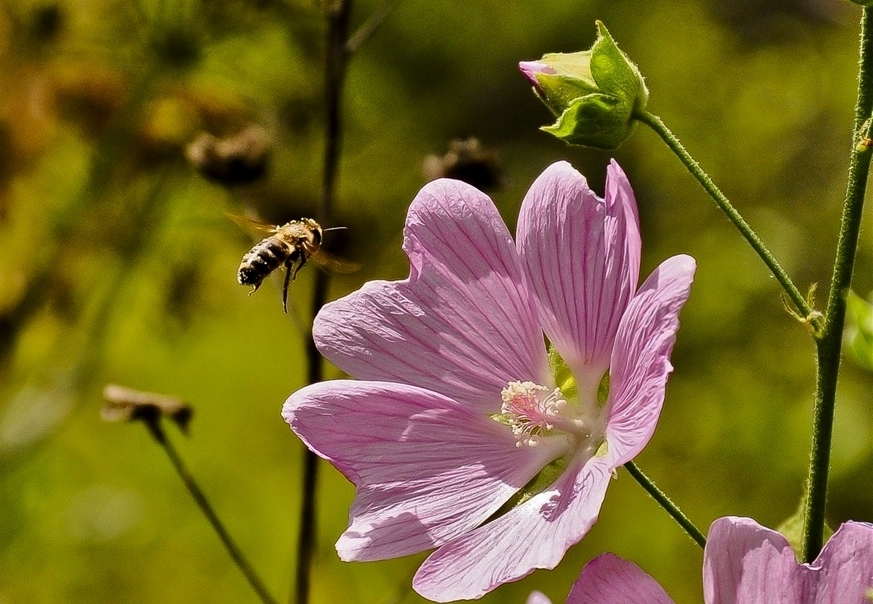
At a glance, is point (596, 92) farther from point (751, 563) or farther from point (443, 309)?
point (751, 563)

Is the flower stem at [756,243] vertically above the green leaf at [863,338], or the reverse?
the flower stem at [756,243]

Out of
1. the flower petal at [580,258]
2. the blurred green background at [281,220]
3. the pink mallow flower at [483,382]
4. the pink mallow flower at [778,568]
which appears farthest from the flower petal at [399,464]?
the blurred green background at [281,220]

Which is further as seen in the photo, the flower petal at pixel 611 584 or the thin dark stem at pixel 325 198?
the thin dark stem at pixel 325 198

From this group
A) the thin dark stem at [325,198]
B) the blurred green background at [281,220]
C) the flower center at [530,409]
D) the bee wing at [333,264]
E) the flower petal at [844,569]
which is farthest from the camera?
the blurred green background at [281,220]

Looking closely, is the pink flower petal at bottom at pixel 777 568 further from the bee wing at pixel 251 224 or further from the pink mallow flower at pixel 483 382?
the bee wing at pixel 251 224

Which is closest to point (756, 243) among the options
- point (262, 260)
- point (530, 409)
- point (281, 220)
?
point (530, 409)

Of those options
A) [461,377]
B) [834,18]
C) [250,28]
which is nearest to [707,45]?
[834,18]

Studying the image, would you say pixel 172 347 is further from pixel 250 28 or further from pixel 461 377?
pixel 461 377
